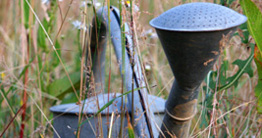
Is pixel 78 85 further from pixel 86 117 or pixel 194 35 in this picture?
pixel 194 35

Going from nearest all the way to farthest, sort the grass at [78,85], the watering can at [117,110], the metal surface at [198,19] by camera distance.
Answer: the metal surface at [198,19] → the watering can at [117,110] → the grass at [78,85]

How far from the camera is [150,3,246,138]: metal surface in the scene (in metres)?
0.47

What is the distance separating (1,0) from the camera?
3.09m

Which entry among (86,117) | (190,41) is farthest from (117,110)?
(190,41)

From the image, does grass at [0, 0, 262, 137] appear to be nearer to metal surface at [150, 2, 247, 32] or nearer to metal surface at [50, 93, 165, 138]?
metal surface at [50, 93, 165, 138]

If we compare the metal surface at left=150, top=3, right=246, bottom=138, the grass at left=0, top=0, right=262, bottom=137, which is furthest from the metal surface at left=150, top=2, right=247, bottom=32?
the grass at left=0, top=0, right=262, bottom=137

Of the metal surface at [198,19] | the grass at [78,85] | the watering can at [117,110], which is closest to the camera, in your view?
the metal surface at [198,19]

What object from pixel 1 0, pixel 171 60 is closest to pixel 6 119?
pixel 171 60

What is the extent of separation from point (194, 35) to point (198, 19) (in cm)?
3

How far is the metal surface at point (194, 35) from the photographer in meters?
0.47

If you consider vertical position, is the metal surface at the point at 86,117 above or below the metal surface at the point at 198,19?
below

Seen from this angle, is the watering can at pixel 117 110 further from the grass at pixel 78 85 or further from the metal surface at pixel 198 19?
the metal surface at pixel 198 19

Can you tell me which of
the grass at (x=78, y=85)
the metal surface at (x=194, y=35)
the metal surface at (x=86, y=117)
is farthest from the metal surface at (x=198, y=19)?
the metal surface at (x=86, y=117)

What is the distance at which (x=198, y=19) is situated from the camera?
0.48 meters
